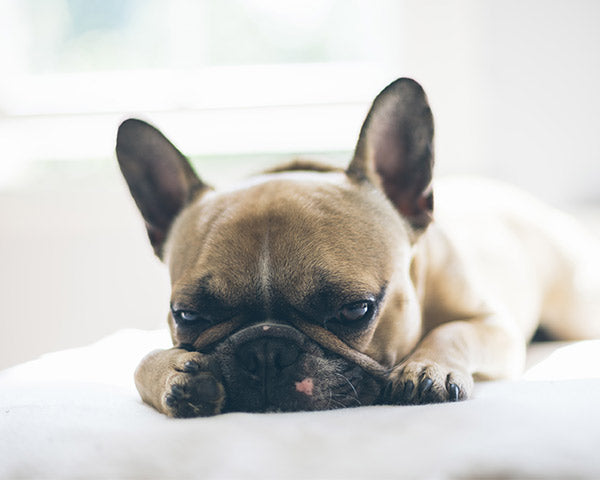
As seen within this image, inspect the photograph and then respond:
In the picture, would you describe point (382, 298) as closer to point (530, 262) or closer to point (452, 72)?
point (530, 262)

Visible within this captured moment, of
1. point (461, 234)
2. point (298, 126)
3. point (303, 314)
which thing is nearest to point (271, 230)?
point (303, 314)

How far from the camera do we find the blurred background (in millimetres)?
2791

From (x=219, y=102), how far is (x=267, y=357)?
222 cm

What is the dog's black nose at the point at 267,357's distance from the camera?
114 cm

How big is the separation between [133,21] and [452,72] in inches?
63.0

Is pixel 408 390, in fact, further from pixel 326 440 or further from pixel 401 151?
pixel 401 151

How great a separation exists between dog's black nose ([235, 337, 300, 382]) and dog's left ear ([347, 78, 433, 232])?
0.53 metres

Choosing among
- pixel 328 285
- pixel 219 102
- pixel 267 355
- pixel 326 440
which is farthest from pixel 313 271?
pixel 219 102

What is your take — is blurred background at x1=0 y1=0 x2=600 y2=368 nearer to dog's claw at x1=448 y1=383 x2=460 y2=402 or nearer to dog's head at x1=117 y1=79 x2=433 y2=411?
dog's head at x1=117 y1=79 x2=433 y2=411

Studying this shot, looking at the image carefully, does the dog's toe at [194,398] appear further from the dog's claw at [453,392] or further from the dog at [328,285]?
the dog's claw at [453,392]

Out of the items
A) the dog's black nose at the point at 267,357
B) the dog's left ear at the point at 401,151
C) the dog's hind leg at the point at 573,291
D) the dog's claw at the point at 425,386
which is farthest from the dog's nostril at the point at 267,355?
the dog's hind leg at the point at 573,291

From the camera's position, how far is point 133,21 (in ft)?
10.5

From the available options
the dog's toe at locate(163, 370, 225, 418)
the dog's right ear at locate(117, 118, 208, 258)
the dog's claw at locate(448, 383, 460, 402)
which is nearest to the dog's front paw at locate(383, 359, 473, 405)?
the dog's claw at locate(448, 383, 460, 402)

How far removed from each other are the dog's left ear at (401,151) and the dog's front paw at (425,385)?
437 mm
